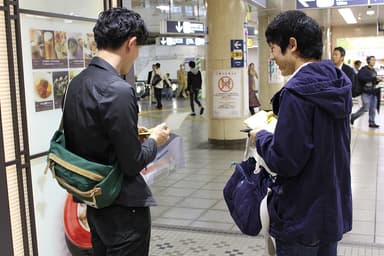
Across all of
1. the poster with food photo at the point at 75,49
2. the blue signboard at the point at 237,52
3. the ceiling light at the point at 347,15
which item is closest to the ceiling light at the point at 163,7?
the ceiling light at the point at 347,15

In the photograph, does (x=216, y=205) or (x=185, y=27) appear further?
(x=185, y=27)

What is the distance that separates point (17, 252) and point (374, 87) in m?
9.74

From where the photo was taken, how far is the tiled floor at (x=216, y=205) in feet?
13.2

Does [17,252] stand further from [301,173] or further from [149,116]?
[149,116]

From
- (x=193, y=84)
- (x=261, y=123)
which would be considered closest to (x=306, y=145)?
(x=261, y=123)

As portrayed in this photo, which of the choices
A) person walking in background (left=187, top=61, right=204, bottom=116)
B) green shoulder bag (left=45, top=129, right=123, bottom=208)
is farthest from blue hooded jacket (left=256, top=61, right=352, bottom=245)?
person walking in background (left=187, top=61, right=204, bottom=116)

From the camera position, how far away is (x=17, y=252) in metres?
2.68

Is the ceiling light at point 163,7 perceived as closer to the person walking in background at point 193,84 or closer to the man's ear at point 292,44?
the person walking in background at point 193,84

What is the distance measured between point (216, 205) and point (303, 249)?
332cm

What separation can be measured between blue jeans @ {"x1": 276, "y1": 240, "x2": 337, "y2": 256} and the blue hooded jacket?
36 mm

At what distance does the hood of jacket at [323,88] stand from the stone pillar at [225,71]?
6.85 meters

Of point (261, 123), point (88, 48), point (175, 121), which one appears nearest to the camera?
point (261, 123)

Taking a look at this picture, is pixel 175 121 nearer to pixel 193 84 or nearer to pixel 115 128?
pixel 115 128

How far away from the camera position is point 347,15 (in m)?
18.3
